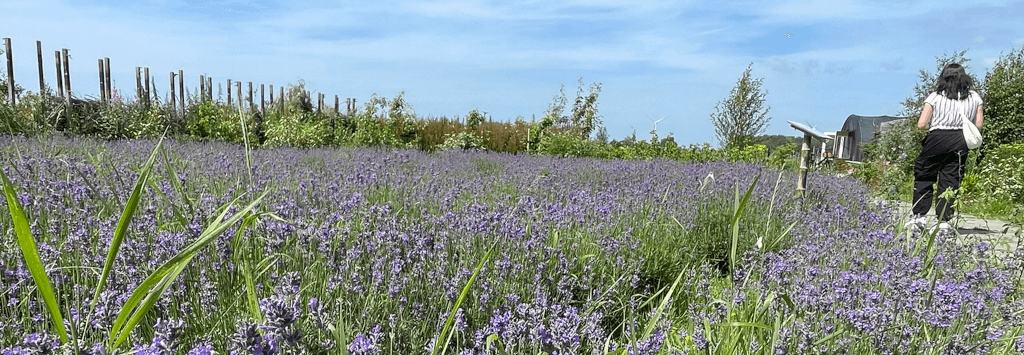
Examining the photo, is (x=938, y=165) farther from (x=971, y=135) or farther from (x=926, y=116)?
(x=971, y=135)

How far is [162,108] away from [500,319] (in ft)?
42.0

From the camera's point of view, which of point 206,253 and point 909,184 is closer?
point 206,253

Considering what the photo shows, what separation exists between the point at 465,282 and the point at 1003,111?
541 inches

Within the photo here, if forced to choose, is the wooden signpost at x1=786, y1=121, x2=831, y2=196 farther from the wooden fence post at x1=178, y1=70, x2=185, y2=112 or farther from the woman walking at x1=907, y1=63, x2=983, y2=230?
the wooden fence post at x1=178, y1=70, x2=185, y2=112

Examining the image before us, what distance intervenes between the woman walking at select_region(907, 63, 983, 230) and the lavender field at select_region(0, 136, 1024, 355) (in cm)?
203

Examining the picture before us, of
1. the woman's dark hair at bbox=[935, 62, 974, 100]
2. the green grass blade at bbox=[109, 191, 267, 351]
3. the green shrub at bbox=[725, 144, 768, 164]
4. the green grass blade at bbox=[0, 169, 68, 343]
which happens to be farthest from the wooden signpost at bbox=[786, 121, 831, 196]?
the green shrub at bbox=[725, 144, 768, 164]

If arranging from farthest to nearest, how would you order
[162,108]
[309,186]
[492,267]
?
[162,108], [309,186], [492,267]

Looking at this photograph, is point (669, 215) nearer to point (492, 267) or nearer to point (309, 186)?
point (492, 267)

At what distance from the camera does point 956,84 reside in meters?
6.06

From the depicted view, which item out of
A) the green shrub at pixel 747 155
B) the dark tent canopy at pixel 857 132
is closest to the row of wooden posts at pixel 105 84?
the green shrub at pixel 747 155

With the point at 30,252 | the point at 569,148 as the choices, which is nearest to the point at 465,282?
the point at 30,252

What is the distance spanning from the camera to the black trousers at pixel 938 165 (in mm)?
6020

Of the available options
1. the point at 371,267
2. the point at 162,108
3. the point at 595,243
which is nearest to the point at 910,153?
the point at 595,243

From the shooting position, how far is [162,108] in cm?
1254
